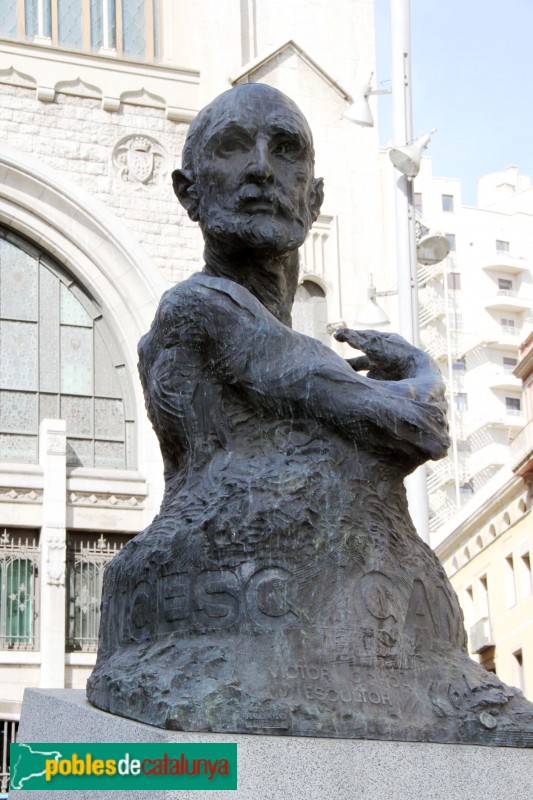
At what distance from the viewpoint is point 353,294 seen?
2362 centimetres

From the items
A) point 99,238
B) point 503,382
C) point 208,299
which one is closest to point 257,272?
point 208,299

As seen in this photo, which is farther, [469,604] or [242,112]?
[469,604]

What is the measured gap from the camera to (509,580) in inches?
1319

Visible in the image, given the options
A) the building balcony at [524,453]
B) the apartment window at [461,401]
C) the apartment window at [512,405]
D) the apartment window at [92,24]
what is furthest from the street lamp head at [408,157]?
the apartment window at [512,405]

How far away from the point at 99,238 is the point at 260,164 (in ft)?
61.1

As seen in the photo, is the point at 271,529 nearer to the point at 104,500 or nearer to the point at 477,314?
the point at 104,500

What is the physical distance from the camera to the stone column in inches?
784

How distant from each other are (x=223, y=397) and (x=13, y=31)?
20527mm

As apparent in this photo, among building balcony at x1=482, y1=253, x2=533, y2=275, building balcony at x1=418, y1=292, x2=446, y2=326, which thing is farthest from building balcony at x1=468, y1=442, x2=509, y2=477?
building balcony at x1=482, y1=253, x2=533, y2=275

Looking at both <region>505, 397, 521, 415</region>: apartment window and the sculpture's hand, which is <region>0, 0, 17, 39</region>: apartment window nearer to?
the sculpture's hand

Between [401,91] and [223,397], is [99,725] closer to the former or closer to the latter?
[223,397]

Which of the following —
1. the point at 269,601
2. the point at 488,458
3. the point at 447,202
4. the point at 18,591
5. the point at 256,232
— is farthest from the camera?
the point at 447,202

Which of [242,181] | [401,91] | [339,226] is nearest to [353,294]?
[339,226]

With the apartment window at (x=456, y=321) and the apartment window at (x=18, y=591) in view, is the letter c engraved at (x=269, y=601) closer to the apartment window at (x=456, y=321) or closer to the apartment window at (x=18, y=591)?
the apartment window at (x=18, y=591)
